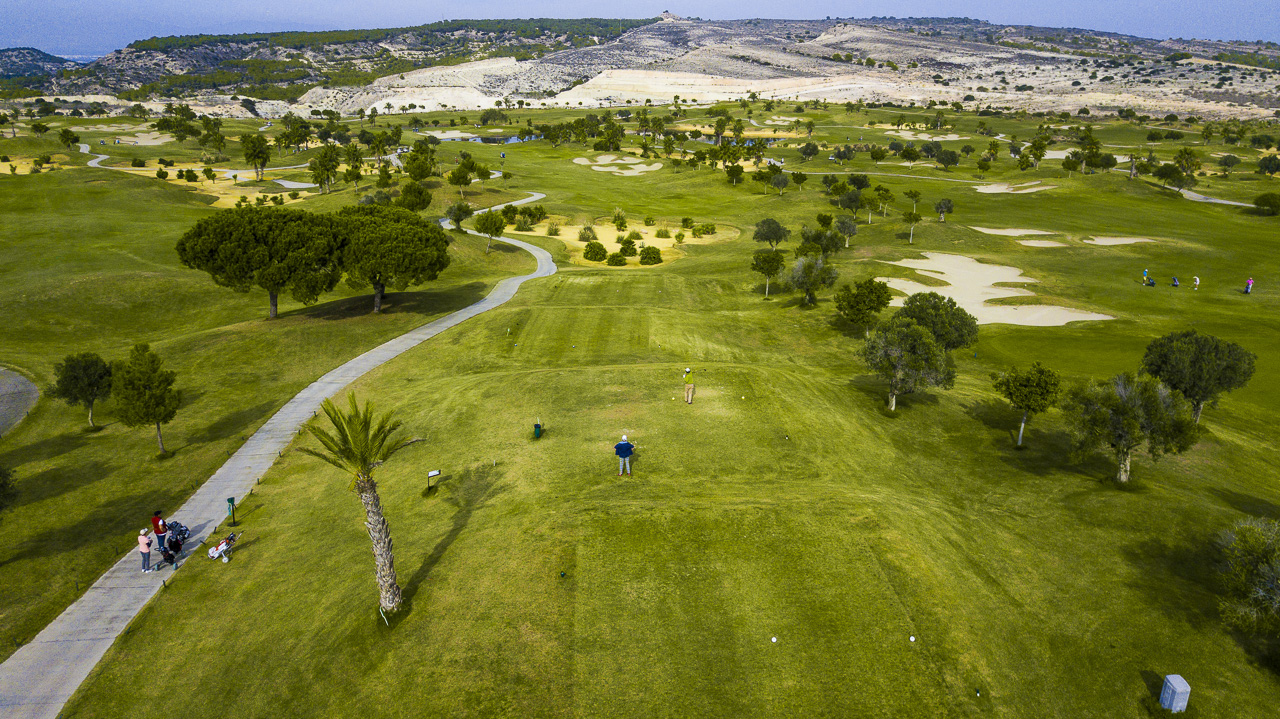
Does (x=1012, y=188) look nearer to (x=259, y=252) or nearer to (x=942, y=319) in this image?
(x=942, y=319)

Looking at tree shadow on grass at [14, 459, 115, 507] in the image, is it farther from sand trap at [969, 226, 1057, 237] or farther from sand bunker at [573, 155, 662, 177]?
sand bunker at [573, 155, 662, 177]

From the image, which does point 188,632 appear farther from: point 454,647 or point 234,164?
point 234,164

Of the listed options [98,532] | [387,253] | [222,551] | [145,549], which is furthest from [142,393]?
[387,253]

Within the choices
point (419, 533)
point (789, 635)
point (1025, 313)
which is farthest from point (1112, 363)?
point (419, 533)

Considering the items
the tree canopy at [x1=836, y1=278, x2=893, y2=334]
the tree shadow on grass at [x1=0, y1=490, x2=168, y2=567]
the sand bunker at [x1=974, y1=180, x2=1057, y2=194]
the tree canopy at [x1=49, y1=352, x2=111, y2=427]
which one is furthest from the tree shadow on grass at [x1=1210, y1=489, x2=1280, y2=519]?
the sand bunker at [x1=974, y1=180, x2=1057, y2=194]

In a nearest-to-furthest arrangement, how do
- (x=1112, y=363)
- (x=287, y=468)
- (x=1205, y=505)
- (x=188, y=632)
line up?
(x=188, y=632)
(x=1205, y=505)
(x=287, y=468)
(x=1112, y=363)

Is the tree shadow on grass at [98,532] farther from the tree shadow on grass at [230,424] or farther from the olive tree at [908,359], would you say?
the olive tree at [908,359]
